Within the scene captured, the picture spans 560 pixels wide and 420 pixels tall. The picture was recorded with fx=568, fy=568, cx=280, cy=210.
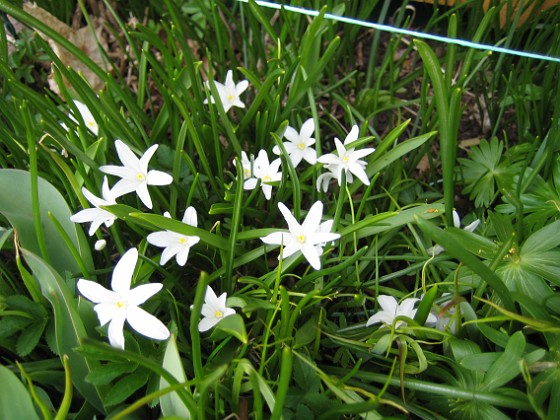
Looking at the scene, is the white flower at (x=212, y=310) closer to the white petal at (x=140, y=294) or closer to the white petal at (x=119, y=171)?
the white petal at (x=140, y=294)

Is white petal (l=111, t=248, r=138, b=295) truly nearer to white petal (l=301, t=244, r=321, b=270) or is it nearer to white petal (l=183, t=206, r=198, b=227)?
white petal (l=183, t=206, r=198, b=227)

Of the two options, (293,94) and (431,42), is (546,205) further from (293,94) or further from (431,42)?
(431,42)

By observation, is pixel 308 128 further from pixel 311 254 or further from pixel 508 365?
pixel 508 365

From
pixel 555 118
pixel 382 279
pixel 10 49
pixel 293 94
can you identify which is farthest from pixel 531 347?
pixel 10 49

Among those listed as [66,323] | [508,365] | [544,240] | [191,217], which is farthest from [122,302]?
[544,240]

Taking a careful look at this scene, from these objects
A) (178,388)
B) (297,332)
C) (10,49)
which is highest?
(10,49)
